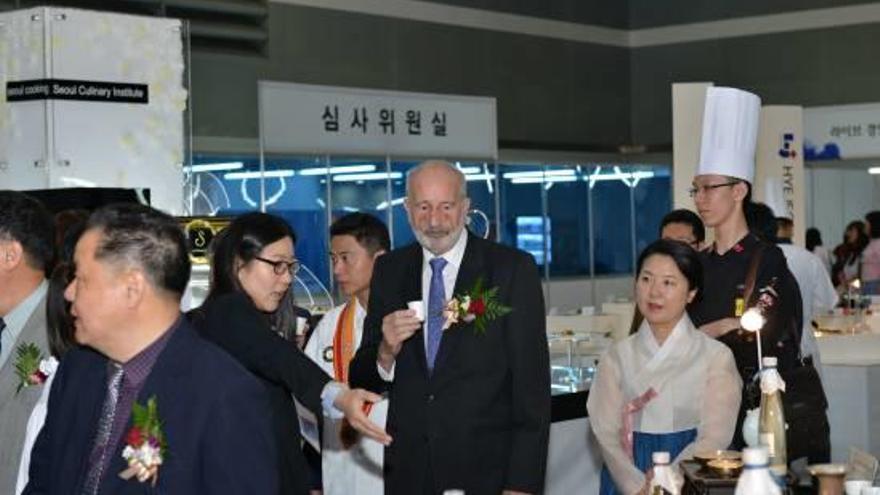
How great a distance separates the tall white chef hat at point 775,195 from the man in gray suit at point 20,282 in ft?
28.7

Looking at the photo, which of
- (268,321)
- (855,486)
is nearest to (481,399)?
(268,321)

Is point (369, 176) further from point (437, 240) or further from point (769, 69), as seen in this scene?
point (437, 240)

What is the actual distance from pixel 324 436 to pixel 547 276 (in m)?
12.4

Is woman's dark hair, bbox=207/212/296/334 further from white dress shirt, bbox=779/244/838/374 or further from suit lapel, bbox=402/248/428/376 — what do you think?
white dress shirt, bbox=779/244/838/374

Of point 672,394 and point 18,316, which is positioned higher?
point 18,316

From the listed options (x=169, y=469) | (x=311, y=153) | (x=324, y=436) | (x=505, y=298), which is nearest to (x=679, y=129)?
(x=311, y=153)

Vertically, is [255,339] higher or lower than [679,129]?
lower

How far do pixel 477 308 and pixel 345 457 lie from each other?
1.35 metres

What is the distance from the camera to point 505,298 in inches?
158

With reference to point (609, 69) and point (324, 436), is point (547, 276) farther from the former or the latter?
point (324, 436)

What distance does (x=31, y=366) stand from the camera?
3.57 meters

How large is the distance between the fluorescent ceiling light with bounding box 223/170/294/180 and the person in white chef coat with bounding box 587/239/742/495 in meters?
9.27

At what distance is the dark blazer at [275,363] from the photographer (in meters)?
3.35

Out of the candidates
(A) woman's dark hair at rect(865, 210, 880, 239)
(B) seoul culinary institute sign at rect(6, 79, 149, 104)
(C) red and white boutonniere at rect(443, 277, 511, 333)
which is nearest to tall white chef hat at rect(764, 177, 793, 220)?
(A) woman's dark hair at rect(865, 210, 880, 239)
